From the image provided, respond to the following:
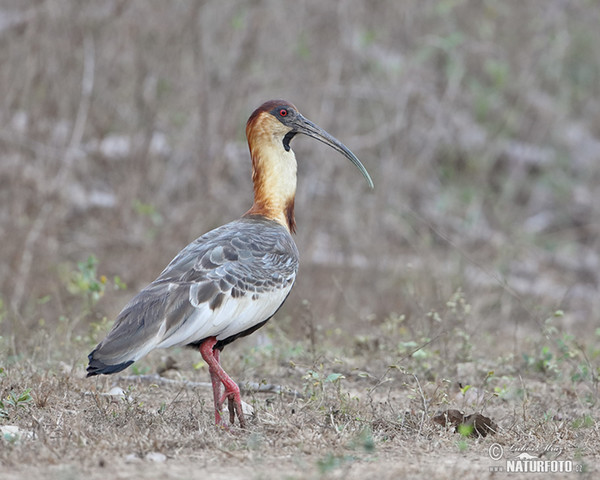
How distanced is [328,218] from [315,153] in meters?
0.93

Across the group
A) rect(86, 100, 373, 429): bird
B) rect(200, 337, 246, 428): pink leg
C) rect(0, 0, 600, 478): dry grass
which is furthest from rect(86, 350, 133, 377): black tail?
rect(200, 337, 246, 428): pink leg

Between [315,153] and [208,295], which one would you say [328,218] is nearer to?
[315,153]

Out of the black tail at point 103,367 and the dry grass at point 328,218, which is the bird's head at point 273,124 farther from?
the black tail at point 103,367

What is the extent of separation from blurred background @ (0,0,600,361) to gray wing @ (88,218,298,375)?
2.04 metres

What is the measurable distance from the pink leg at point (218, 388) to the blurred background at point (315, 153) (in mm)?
2420

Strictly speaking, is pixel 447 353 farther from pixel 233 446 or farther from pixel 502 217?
pixel 502 217

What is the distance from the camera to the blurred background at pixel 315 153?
9.93 metres

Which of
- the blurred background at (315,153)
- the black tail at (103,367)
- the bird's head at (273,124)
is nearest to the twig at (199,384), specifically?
the black tail at (103,367)

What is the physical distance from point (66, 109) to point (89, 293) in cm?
398

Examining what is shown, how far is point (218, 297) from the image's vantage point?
5082mm

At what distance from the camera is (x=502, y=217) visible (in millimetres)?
13594

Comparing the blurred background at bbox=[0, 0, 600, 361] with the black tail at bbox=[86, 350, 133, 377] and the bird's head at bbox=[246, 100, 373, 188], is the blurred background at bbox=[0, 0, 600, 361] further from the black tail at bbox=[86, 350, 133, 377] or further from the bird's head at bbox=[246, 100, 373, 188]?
the black tail at bbox=[86, 350, 133, 377]

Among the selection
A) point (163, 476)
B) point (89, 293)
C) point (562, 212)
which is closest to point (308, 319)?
point (89, 293)

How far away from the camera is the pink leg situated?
4.87 metres
